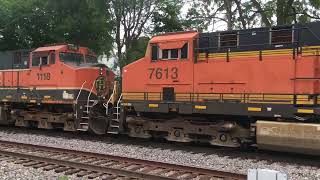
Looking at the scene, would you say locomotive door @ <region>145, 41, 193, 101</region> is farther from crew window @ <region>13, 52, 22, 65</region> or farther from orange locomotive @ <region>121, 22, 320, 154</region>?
crew window @ <region>13, 52, 22, 65</region>

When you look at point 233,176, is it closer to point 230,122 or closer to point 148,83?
point 230,122

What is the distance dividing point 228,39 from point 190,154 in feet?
11.3

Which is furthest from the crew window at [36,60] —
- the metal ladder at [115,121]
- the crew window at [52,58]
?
the metal ladder at [115,121]

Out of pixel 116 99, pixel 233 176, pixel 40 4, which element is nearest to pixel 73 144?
pixel 116 99

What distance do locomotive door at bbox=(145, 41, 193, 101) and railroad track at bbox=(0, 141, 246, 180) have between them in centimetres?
341

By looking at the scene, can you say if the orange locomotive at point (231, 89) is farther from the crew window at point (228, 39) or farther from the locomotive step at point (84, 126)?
the locomotive step at point (84, 126)

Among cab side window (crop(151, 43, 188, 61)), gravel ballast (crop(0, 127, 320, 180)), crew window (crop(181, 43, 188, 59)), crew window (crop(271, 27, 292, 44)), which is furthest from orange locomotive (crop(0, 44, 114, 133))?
crew window (crop(271, 27, 292, 44))

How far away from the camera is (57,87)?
16.6 meters

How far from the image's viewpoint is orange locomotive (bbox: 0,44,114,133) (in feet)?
52.4

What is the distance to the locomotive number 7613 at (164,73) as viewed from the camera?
12903mm

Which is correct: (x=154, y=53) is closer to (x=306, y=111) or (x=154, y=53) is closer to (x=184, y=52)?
(x=184, y=52)

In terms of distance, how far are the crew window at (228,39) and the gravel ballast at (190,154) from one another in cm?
305

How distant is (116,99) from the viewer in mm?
15125

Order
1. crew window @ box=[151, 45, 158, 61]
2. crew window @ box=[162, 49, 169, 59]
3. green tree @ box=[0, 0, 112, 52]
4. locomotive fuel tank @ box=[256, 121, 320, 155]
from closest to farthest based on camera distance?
1. locomotive fuel tank @ box=[256, 121, 320, 155]
2. crew window @ box=[162, 49, 169, 59]
3. crew window @ box=[151, 45, 158, 61]
4. green tree @ box=[0, 0, 112, 52]
